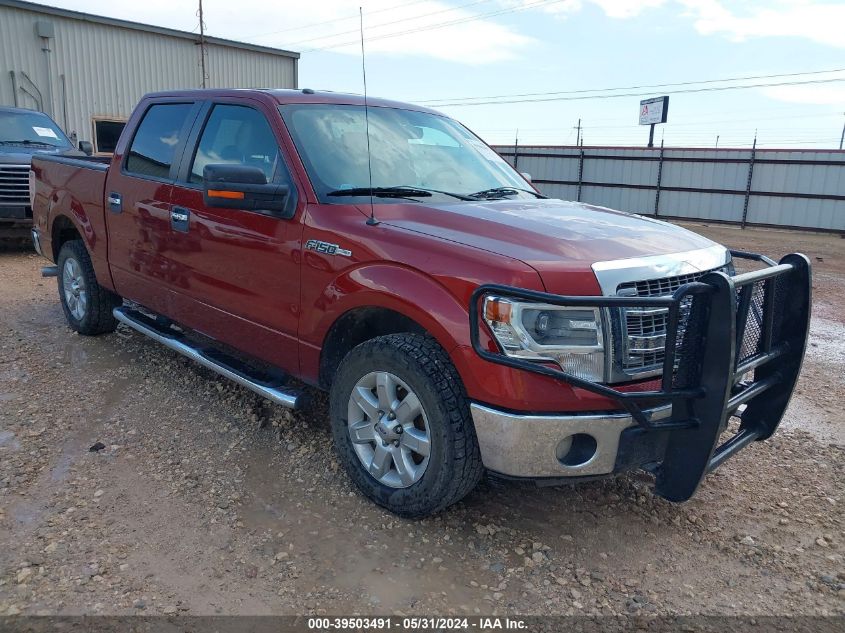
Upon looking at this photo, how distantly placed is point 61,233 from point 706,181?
1627 centimetres

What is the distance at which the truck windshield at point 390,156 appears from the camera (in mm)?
3617

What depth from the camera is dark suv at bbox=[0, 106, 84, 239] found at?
30.8ft

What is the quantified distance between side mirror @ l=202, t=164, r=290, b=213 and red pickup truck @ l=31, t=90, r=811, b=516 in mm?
12

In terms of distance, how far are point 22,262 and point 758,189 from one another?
16153 mm

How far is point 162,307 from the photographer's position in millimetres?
4691

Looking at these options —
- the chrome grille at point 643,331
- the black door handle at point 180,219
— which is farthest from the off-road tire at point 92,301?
the chrome grille at point 643,331

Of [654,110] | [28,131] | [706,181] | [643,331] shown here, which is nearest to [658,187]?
[706,181]

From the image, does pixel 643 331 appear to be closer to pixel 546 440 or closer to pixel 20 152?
pixel 546 440

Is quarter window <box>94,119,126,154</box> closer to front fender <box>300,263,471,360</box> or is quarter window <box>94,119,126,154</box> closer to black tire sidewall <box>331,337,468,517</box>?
front fender <box>300,263,471,360</box>

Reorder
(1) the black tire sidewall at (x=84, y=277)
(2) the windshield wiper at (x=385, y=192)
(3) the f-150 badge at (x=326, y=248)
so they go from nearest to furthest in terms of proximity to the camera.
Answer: (3) the f-150 badge at (x=326, y=248), (2) the windshield wiper at (x=385, y=192), (1) the black tire sidewall at (x=84, y=277)

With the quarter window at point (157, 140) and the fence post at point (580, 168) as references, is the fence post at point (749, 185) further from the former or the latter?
the quarter window at point (157, 140)

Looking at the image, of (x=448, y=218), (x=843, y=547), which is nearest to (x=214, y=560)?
(x=448, y=218)

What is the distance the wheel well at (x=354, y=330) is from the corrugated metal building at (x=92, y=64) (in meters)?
17.2

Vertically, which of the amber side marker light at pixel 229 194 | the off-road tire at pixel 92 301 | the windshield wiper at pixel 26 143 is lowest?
the off-road tire at pixel 92 301
